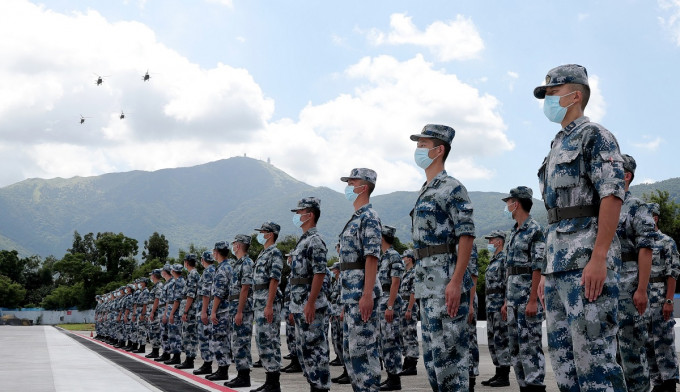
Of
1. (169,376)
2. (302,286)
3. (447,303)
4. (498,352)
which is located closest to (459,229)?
(447,303)

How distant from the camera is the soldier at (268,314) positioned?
284 inches

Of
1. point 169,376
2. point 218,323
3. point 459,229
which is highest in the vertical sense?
point 459,229

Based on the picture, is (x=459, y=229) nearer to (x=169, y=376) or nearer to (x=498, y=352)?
(x=498, y=352)

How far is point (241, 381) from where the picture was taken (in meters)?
8.01

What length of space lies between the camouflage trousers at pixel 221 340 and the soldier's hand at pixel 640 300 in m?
5.55

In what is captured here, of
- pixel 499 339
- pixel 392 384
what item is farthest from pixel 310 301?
pixel 499 339

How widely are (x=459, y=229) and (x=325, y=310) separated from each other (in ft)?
8.43

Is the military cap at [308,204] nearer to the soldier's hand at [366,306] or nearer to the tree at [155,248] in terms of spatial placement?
the soldier's hand at [366,306]

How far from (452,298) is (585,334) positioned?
3.39 ft

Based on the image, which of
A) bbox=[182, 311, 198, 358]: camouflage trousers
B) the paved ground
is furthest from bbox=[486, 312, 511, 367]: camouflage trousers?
bbox=[182, 311, 198, 358]: camouflage trousers

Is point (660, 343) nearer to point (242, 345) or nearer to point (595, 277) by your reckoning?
point (595, 277)

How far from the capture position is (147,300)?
53.6 ft

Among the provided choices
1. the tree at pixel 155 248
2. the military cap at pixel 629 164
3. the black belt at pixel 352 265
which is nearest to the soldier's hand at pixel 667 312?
the military cap at pixel 629 164

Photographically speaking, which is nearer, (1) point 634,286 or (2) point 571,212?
(2) point 571,212
